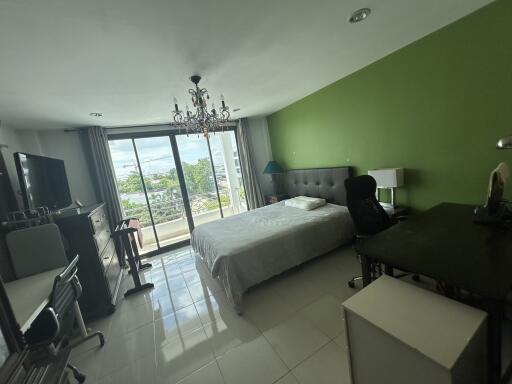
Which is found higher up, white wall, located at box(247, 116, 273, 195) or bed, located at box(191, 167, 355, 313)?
white wall, located at box(247, 116, 273, 195)

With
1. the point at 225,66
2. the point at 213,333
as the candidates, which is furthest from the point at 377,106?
the point at 213,333

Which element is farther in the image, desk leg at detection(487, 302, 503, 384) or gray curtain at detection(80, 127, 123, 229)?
gray curtain at detection(80, 127, 123, 229)

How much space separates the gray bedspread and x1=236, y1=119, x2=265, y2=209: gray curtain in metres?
1.44

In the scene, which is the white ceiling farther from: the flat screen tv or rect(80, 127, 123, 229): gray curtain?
rect(80, 127, 123, 229): gray curtain

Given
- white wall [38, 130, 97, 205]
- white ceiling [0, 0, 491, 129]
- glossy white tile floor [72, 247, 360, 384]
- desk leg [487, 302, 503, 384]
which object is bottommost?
glossy white tile floor [72, 247, 360, 384]

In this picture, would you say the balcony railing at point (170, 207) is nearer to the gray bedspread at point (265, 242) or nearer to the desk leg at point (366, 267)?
the gray bedspread at point (265, 242)

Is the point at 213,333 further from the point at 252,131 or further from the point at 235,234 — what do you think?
the point at 252,131

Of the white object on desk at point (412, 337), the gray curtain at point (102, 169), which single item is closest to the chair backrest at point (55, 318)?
the white object on desk at point (412, 337)

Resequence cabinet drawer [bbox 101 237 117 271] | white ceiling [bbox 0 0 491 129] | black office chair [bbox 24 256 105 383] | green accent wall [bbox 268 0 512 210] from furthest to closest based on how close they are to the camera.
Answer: cabinet drawer [bbox 101 237 117 271], green accent wall [bbox 268 0 512 210], black office chair [bbox 24 256 105 383], white ceiling [bbox 0 0 491 129]

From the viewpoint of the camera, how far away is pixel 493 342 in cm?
101

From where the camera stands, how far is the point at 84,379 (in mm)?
A: 1708

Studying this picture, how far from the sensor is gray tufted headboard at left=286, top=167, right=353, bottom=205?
338 cm

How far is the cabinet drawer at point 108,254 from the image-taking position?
8.46 feet

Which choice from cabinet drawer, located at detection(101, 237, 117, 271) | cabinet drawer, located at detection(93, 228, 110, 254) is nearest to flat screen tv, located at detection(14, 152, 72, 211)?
cabinet drawer, located at detection(93, 228, 110, 254)
